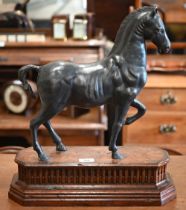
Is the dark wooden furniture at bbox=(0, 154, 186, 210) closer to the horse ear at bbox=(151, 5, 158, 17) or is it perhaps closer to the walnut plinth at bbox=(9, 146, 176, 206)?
the walnut plinth at bbox=(9, 146, 176, 206)

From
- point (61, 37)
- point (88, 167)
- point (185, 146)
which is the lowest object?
point (185, 146)

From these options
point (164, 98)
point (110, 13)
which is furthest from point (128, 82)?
point (110, 13)

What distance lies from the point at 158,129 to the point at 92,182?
129 cm

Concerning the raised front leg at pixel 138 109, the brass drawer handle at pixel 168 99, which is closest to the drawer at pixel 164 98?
the brass drawer handle at pixel 168 99

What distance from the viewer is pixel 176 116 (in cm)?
242

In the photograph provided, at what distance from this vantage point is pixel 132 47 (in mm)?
1177

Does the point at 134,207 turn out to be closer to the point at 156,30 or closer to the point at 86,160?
the point at 86,160

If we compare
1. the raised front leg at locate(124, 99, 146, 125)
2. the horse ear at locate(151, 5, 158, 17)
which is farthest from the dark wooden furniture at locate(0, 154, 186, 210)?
the horse ear at locate(151, 5, 158, 17)

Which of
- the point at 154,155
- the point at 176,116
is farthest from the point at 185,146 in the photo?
the point at 154,155

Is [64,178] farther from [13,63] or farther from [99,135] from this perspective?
[13,63]

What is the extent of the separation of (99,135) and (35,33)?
A: 690mm

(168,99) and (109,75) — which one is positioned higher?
(109,75)

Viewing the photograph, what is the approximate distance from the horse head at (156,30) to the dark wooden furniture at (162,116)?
1.21 metres

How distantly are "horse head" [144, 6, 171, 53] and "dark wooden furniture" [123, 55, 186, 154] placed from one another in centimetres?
121
